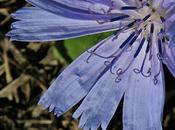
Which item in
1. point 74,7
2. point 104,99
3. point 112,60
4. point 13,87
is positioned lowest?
point 13,87

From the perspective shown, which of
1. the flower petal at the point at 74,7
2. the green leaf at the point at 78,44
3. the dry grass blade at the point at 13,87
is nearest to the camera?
the flower petal at the point at 74,7

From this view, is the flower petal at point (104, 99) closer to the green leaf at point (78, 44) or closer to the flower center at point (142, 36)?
the flower center at point (142, 36)

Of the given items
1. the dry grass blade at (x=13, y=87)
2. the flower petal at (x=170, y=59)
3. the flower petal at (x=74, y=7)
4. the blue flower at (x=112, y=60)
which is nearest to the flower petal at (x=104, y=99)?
the blue flower at (x=112, y=60)

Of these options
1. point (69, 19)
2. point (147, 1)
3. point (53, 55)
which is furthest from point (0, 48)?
point (147, 1)

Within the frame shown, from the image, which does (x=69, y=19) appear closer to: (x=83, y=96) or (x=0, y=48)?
(x=83, y=96)

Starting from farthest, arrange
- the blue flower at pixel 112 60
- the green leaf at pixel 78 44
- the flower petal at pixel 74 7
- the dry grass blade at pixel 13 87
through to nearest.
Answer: the dry grass blade at pixel 13 87 < the green leaf at pixel 78 44 < the blue flower at pixel 112 60 < the flower petal at pixel 74 7

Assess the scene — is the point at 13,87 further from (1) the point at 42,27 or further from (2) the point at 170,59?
(2) the point at 170,59

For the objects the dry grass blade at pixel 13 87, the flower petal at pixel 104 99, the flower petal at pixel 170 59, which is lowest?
the dry grass blade at pixel 13 87

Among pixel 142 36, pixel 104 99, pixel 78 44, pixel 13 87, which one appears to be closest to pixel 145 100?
pixel 104 99
